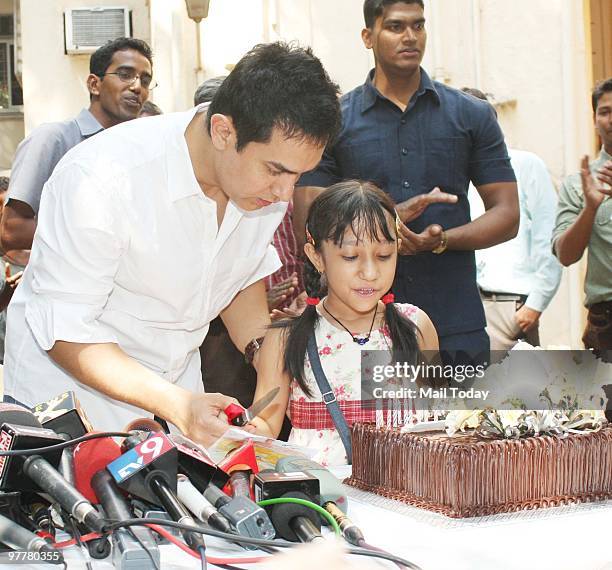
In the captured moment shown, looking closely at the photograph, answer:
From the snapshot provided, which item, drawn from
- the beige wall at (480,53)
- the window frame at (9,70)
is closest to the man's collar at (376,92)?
the beige wall at (480,53)

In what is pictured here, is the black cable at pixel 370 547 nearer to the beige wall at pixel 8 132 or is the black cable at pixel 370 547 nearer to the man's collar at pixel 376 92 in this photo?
the man's collar at pixel 376 92

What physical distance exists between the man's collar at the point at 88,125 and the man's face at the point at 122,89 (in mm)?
129

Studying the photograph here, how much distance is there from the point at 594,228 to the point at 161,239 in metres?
2.17

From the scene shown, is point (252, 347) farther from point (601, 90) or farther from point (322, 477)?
point (601, 90)

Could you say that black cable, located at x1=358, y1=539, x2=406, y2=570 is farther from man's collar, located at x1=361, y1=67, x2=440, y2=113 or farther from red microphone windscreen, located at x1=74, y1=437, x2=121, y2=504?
man's collar, located at x1=361, y1=67, x2=440, y2=113

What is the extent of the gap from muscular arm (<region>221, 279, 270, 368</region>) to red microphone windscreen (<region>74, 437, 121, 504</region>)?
1.01 metres

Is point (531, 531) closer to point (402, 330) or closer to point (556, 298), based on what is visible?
point (402, 330)

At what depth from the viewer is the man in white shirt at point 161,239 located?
5.72ft

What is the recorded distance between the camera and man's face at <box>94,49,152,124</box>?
12.0 feet

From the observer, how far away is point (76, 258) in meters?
1.84

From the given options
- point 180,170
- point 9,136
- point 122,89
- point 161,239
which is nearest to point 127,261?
point 161,239

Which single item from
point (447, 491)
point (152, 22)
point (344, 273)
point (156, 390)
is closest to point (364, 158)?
point (344, 273)

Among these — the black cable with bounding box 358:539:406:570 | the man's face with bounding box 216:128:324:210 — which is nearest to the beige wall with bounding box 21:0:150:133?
the man's face with bounding box 216:128:324:210

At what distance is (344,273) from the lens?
235 centimetres
